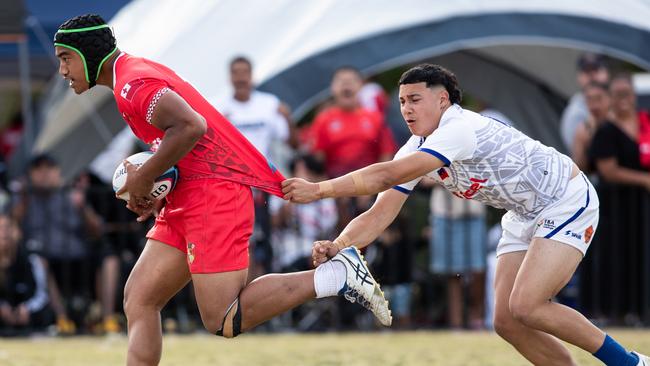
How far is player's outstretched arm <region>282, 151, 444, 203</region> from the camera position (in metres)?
6.14

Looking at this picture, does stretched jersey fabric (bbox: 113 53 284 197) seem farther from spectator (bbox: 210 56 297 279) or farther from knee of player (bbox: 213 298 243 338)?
spectator (bbox: 210 56 297 279)

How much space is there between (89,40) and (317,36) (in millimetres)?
6677

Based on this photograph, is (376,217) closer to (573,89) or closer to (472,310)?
(472,310)

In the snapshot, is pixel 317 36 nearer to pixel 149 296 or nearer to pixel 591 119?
pixel 591 119

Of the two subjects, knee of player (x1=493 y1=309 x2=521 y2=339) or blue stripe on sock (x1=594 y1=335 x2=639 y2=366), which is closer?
blue stripe on sock (x1=594 y1=335 x2=639 y2=366)

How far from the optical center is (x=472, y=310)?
12039 millimetres

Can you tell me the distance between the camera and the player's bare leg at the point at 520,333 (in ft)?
22.1

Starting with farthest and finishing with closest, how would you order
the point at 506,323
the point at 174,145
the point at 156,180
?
the point at 506,323
the point at 156,180
the point at 174,145

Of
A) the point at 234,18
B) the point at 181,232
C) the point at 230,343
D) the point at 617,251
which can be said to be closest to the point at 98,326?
the point at 230,343

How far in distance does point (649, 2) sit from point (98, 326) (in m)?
6.77

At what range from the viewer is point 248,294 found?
21.2ft

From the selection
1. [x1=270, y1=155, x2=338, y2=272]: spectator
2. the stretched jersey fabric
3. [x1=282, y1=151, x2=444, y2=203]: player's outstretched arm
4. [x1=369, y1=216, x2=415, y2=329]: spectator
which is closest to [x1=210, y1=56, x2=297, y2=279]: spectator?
[x1=270, y1=155, x2=338, y2=272]: spectator

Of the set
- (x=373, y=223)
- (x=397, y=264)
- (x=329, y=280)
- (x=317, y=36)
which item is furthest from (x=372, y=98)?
(x=329, y=280)

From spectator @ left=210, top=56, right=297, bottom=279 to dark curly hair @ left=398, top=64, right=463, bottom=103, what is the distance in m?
5.16
